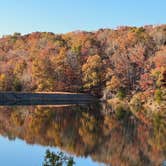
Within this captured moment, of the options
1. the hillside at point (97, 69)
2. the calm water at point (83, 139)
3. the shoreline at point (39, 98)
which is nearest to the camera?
the calm water at point (83, 139)

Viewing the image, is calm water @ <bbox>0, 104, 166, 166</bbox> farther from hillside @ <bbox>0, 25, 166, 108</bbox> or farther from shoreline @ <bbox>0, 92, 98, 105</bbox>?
hillside @ <bbox>0, 25, 166, 108</bbox>

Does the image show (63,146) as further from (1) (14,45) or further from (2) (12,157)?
(1) (14,45)

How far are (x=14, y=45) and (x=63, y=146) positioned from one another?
71.8 meters

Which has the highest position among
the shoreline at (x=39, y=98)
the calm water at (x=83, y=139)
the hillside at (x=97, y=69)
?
the hillside at (x=97, y=69)

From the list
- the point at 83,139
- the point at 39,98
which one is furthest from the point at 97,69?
the point at 83,139

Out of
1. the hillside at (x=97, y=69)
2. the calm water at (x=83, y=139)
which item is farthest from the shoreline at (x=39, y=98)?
the calm water at (x=83, y=139)

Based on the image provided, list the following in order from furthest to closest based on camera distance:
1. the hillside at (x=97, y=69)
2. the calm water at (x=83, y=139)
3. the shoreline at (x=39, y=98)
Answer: the hillside at (x=97, y=69) < the shoreline at (x=39, y=98) < the calm water at (x=83, y=139)

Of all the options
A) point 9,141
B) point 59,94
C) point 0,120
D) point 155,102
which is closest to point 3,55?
point 59,94

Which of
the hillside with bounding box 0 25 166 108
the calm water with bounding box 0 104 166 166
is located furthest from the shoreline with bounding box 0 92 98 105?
the calm water with bounding box 0 104 166 166

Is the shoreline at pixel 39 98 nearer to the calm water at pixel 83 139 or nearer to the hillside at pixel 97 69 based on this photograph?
the hillside at pixel 97 69

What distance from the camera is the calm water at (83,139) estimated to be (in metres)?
18.7

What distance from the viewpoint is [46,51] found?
216 feet

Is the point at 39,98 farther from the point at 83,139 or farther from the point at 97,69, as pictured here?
the point at 83,139

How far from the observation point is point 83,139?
24203mm
